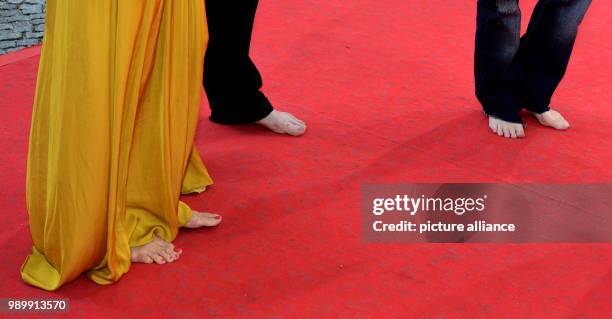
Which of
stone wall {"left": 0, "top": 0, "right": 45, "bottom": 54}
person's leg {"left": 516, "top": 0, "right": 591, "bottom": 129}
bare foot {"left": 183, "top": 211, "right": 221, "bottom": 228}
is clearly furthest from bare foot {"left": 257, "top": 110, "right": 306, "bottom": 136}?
stone wall {"left": 0, "top": 0, "right": 45, "bottom": 54}

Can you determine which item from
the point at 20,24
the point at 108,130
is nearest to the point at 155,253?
the point at 108,130

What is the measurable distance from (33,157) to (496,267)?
112 cm

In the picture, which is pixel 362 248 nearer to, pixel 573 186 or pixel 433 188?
pixel 433 188

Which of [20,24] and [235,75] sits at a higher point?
[235,75]

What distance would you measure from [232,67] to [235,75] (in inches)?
1.2

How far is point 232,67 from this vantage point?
111 inches

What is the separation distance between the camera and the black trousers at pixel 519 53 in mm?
2840

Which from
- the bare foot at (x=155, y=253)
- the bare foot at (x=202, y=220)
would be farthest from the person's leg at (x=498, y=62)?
the bare foot at (x=155, y=253)

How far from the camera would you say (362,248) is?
234cm

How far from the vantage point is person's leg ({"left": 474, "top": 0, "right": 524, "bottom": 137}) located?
2.86 m

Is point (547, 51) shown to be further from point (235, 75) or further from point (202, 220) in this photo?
point (202, 220)

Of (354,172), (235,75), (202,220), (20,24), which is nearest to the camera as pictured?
(202,220)

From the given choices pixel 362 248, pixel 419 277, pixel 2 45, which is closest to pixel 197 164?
pixel 362 248

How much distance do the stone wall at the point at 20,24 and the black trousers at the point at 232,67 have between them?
1.05m
